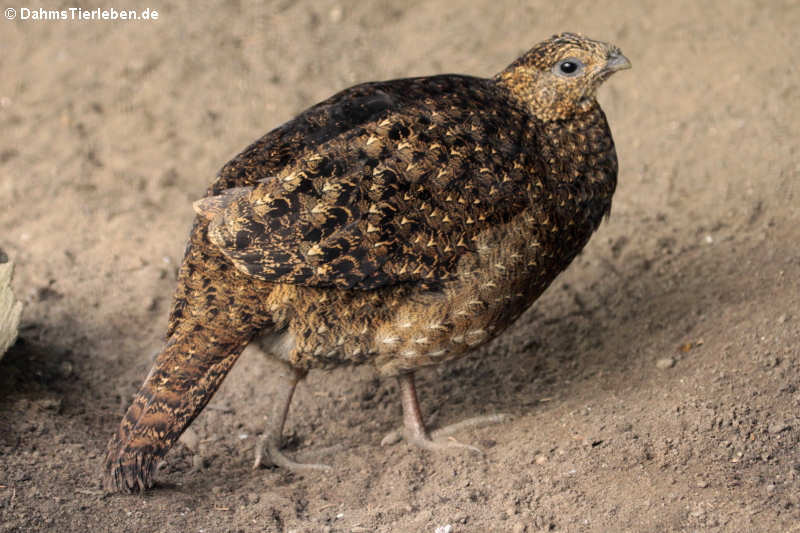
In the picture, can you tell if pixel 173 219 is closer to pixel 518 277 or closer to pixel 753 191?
pixel 518 277

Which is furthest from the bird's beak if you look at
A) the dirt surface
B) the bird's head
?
the dirt surface

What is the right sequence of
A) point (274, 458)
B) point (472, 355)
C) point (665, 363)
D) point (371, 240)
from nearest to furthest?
point (371, 240) < point (274, 458) < point (665, 363) < point (472, 355)

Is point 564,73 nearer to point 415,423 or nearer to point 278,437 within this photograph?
point 415,423

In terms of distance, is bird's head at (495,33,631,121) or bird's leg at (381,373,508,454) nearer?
bird's head at (495,33,631,121)

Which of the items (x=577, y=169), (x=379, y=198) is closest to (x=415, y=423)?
(x=379, y=198)

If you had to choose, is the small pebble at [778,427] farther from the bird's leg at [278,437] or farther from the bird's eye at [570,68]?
Answer: the bird's leg at [278,437]

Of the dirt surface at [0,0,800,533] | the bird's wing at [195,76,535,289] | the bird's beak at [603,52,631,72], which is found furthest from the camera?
the bird's beak at [603,52,631,72]

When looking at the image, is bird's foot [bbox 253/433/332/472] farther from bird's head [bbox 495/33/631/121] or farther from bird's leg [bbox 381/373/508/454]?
bird's head [bbox 495/33/631/121]
